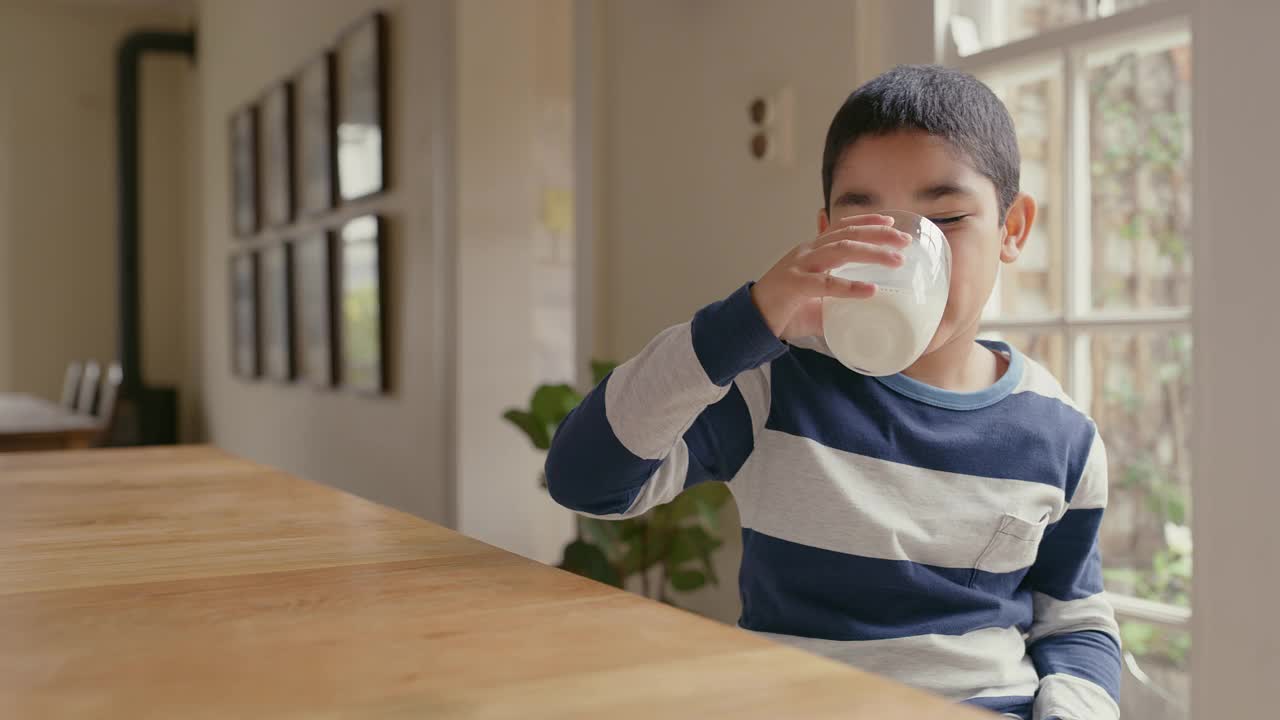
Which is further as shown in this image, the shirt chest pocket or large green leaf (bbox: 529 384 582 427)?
large green leaf (bbox: 529 384 582 427)

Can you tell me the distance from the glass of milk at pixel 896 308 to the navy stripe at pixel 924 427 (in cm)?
20

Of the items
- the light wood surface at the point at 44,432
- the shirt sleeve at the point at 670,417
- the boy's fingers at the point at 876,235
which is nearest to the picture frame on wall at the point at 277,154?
the light wood surface at the point at 44,432

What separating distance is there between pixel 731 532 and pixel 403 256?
6.23ft

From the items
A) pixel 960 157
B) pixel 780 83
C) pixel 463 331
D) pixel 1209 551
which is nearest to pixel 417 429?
pixel 463 331

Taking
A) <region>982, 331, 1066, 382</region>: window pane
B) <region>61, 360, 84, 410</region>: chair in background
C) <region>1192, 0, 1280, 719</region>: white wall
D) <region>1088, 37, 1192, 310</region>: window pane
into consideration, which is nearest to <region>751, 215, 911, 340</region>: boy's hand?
<region>982, 331, 1066, 382</region>: window pane

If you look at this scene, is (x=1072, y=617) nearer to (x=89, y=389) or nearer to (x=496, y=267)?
(x=496, y=267)

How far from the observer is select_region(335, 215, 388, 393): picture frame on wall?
150 inches

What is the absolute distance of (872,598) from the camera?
87 centimetres

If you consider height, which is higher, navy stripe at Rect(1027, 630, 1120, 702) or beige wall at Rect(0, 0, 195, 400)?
beige wall at Rect(0, 0, 195, 400)

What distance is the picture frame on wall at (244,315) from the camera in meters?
5.36

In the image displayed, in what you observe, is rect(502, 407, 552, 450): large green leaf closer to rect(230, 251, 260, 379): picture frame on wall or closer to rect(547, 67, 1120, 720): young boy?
rect(547, 67, 1120, 720): young boy

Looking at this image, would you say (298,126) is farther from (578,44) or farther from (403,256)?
(578,44)

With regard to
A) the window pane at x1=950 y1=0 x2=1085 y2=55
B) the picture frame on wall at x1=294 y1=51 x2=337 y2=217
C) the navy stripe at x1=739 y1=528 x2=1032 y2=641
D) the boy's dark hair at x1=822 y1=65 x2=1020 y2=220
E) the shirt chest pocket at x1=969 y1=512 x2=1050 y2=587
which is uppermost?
the picture frame on wall at x1=294 y1=51 x2=337 y2=217

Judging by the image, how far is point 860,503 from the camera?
883 millimetres
